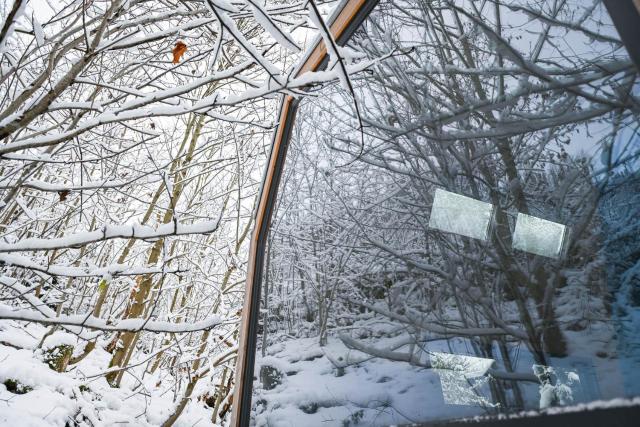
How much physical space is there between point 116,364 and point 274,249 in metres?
6.50

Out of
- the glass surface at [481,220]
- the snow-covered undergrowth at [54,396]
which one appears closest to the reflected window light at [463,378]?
the glass surface at [481,220]

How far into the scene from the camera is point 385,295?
51.4 inches

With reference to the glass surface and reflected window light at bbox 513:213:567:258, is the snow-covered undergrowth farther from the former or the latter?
reflected window light at bbox 513:213:567:258

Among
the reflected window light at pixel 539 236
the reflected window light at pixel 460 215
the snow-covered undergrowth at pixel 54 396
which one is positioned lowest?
the snow-covered undergrowth at pixel 54 396

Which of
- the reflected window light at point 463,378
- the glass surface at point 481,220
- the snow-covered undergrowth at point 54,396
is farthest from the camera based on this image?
the snow-covered undergrowth at point 54,396

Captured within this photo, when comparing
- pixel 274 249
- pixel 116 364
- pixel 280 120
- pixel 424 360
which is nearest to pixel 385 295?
pixel 424 360

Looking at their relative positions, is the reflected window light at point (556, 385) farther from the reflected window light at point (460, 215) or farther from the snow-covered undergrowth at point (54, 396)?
the snow-covered undergrowth at point (54, 396)

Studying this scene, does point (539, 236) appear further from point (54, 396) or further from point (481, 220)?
point (54, 396)

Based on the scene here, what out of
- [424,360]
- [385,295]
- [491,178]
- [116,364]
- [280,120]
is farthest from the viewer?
[116,364]

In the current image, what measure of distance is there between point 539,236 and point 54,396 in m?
6.04

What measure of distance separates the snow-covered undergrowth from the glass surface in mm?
3255

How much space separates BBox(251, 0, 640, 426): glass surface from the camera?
2.48 ft

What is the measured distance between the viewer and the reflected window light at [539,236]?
2.75ft

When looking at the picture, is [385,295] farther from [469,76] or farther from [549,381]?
[469,76]
